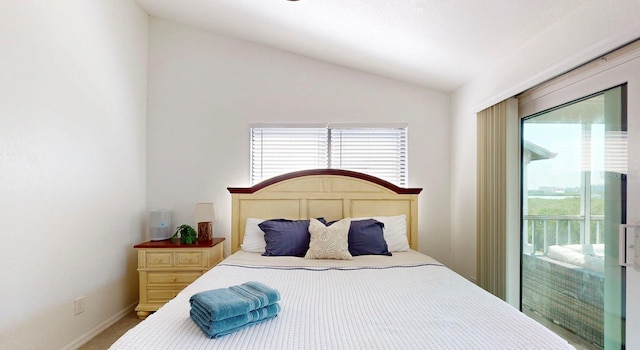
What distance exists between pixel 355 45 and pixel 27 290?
2.97m

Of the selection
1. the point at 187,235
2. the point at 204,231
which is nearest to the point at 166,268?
the point at 187,235

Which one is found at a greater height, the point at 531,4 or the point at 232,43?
the point at 232,43

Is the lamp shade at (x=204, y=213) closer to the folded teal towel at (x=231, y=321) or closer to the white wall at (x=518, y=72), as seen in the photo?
the folded teal towel at (x=231, y=321)

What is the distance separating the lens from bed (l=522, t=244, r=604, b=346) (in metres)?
1.97

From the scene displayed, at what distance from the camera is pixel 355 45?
10.1 ft

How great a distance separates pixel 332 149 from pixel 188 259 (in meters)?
1.77

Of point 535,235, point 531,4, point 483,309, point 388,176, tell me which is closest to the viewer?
point 483,309

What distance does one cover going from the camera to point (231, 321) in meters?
1.42

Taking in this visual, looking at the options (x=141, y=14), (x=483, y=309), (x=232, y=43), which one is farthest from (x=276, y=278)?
(x=141, y=14)

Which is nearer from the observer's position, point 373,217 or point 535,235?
point 535,235

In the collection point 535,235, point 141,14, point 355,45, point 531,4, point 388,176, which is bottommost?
point 535,235

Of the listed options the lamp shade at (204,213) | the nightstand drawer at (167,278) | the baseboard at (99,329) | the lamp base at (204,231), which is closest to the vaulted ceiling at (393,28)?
the lamp shade at (204,213)

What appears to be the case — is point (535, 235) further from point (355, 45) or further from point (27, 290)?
point (27, 290)

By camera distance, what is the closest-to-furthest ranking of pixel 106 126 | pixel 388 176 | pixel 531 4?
pixel 531 4 < pixel 106 126 < pixel 388 176
